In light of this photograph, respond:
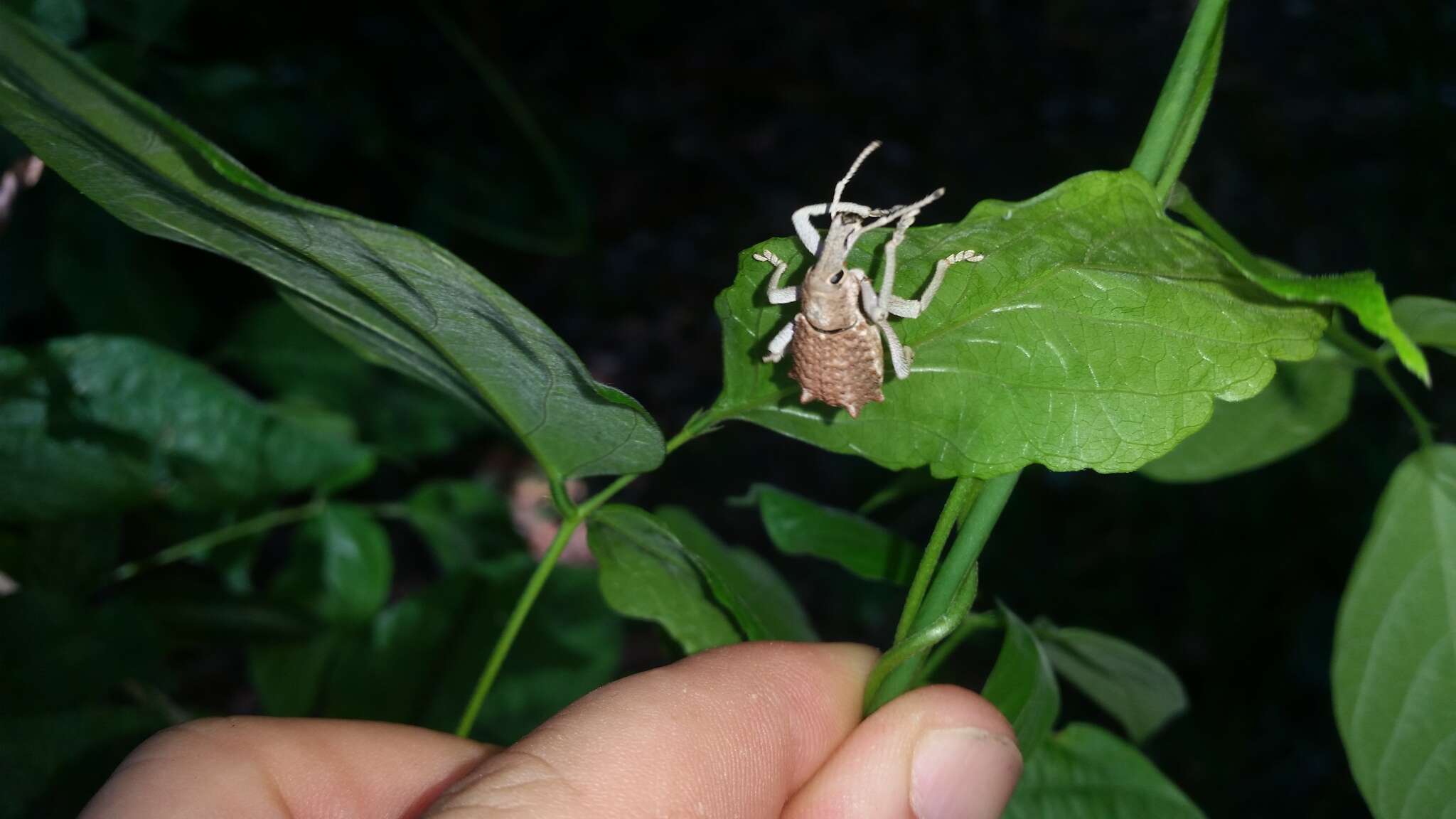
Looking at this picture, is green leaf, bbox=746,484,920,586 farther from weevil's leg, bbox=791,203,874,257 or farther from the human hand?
weevil's leg, bbox=791,203,874,257

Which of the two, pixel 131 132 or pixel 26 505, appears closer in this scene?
pixel 131 132

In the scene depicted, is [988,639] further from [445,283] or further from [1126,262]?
[445,283]

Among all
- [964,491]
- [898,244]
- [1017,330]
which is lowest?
[964,491]

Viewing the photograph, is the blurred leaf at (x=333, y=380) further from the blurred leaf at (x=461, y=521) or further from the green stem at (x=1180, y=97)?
the green stem at (x=1180, y=97)

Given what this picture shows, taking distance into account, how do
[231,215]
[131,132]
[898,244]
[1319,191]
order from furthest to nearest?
[1319,191] < [898,244] < [231,215] < [131,132]

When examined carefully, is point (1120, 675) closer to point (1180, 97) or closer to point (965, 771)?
point (965, 771)

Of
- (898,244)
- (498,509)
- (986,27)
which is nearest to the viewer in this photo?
(898,244)

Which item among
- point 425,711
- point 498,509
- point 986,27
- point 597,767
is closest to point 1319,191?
point 986,27

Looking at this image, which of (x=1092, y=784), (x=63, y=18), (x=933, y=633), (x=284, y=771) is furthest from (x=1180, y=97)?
(x=63, y=18)
